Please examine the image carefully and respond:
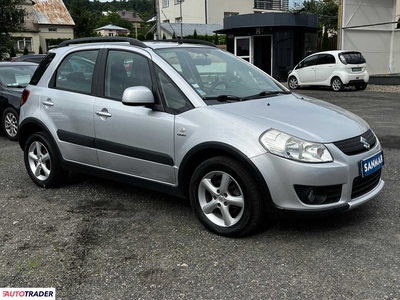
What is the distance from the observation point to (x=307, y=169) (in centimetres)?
343

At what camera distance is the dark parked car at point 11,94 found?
8586mm

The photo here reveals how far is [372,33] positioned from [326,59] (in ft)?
20.5

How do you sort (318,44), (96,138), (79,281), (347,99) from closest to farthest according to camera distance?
(79,281) → (96,138) → (347,99) → (318,44)

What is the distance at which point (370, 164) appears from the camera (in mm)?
3791

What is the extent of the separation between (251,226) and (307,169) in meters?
0.68

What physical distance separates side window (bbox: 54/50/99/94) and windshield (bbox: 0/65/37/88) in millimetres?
4325

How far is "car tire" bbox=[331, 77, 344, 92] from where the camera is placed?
17734 millimetres

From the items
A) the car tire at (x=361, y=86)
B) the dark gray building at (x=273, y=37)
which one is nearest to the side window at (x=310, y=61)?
the car tire at (x=361, y=86)

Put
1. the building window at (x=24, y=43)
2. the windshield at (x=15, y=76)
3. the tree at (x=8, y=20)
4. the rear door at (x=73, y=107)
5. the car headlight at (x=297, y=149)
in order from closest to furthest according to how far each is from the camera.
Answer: the car headlight at (x=297, y=149) < the rear door at (x=73, y=107) < the windshield at (x=15, y=76) < the tree at (x=8, y=20) < the building window at (x=24, y=43)

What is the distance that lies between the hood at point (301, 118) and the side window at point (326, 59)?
1442 cm

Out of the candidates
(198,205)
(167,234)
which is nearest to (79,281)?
(167,234)

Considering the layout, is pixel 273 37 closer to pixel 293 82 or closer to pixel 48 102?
pixel 293 82

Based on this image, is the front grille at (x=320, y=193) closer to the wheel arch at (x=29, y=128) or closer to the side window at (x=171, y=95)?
the side window at (x=171, y=95)

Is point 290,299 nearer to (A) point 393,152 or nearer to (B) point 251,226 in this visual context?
(B) point 251,226
